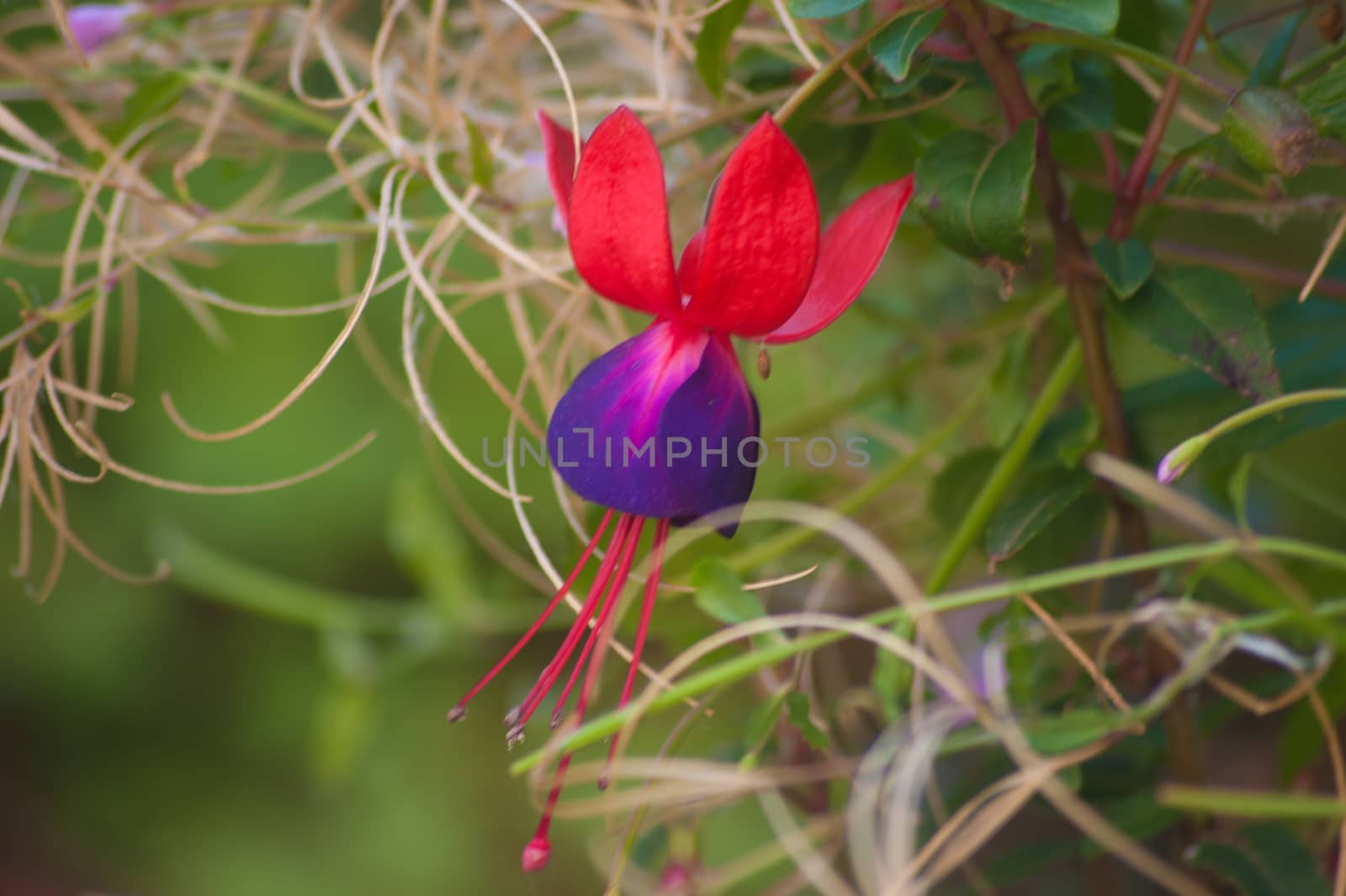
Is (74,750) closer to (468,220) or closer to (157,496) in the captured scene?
(157,496)

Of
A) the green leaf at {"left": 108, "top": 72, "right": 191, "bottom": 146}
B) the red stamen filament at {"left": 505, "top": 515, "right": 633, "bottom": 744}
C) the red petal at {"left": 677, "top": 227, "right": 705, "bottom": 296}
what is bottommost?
the red stamen filament at {"left": 505, "top": 515, "right": 633, "bottom": 744}

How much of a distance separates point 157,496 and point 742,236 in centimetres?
85

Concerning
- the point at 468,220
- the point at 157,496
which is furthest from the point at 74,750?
the point at 468,220

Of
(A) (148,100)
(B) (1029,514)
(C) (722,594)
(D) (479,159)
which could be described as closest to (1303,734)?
(B) (1029,514)

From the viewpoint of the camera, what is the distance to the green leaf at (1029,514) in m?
0.34

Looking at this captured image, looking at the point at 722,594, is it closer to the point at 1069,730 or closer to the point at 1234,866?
the point at 1069,730

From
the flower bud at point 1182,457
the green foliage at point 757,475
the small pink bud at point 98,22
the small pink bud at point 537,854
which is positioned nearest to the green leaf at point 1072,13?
the green foliage at point 757,475

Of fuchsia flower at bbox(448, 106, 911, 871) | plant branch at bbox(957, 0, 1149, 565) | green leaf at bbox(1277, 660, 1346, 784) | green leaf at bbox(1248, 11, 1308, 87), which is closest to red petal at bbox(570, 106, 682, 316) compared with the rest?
fuchsia flower at bbox(448, 106, 911, 871)

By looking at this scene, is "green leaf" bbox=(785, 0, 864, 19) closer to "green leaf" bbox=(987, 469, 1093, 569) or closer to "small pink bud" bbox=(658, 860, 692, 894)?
"green leaf" bbox=(987, 469, 1093, 569)

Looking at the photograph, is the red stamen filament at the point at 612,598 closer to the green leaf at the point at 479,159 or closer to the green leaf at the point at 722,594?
the green leaf at the point at 722,594

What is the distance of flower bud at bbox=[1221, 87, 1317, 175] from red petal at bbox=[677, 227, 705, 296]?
0.14 meters

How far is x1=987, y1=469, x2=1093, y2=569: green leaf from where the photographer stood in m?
0.34

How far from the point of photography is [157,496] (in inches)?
37.5

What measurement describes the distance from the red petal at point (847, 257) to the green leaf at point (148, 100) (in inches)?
11.0
